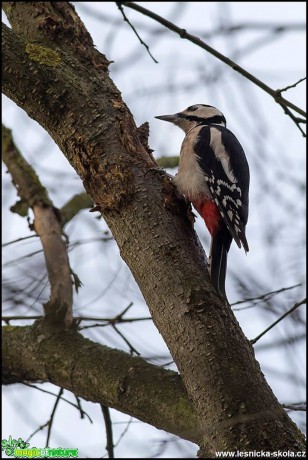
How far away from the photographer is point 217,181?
11.4 ft

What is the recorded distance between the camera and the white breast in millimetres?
2930

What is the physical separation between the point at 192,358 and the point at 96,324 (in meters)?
1.31

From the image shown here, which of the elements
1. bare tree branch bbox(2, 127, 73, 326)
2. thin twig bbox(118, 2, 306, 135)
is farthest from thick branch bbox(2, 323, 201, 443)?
thin twig bbox(118, 2, 306, 135)

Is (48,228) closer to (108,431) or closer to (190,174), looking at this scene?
(190,174)

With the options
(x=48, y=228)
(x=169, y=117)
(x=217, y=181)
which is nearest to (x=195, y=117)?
(x=169, y=117)

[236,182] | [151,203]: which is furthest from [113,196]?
[236,182]

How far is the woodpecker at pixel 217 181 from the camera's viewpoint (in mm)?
3082

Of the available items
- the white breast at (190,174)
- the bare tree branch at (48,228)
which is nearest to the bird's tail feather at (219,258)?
the white breast at (190,174)

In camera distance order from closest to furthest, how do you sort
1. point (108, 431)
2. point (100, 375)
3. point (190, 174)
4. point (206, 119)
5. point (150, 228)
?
point (150, 228)
point (100, 375)
point (108, 431)
point (190, 174)
point (206, 119)

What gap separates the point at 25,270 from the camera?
3877mm

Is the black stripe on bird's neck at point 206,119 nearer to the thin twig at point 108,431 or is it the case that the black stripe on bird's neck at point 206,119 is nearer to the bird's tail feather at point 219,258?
the bird's tail feather at point 219,258

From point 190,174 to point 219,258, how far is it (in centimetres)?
80

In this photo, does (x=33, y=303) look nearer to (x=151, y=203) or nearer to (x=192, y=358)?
(x=151, y=203)

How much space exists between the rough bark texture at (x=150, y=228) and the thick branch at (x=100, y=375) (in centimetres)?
22
